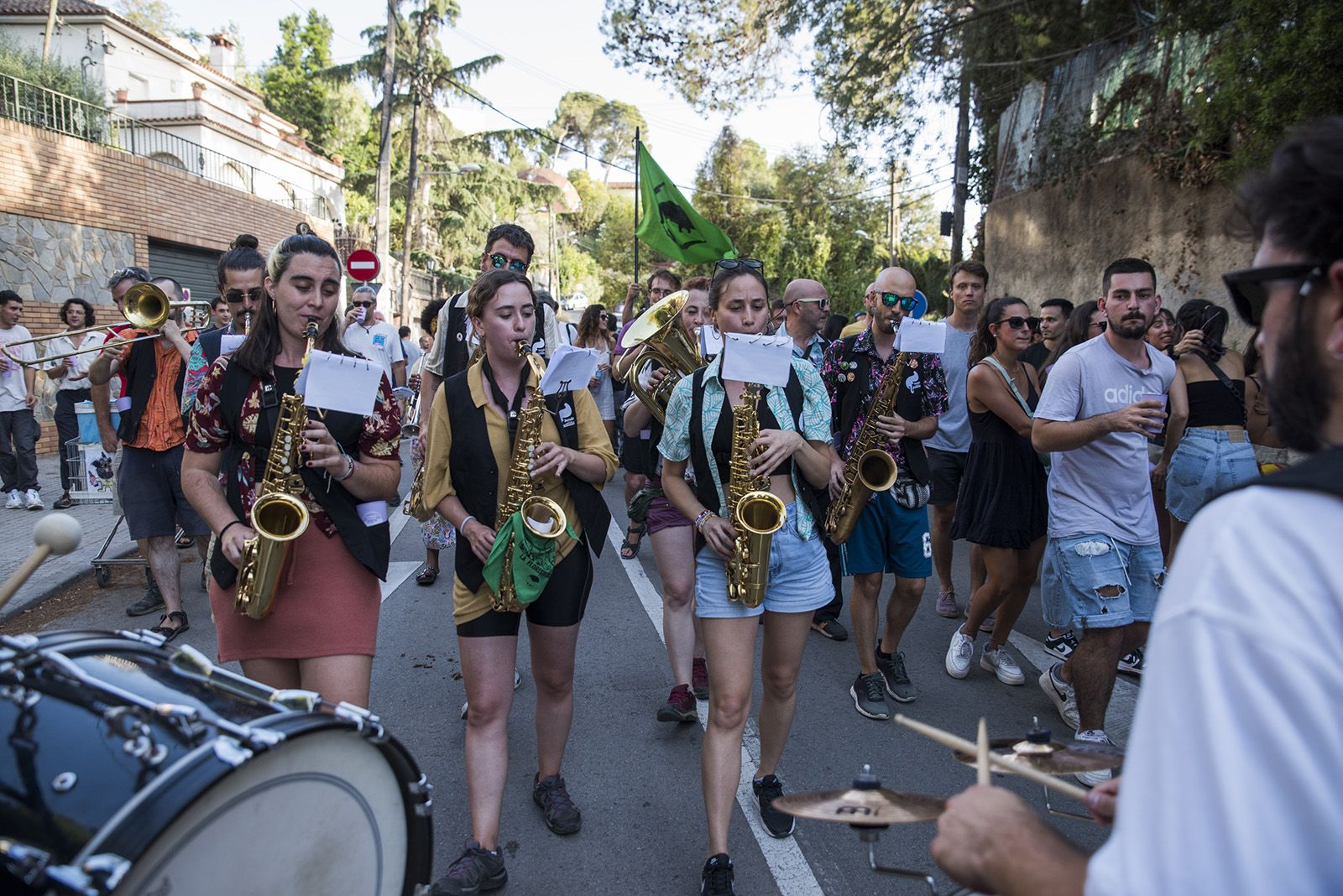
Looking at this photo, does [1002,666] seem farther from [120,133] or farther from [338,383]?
[120,133]

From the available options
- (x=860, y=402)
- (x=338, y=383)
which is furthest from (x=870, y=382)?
(x=338, y=383)

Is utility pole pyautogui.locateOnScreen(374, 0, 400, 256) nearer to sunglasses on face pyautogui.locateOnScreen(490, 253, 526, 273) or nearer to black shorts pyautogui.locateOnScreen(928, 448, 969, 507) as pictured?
sunglasses on face pyautogui.locateOnScreen(490, 253, 526, 273)

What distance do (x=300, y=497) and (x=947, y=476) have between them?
4.41m

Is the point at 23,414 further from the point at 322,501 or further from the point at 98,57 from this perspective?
the point at 98,57

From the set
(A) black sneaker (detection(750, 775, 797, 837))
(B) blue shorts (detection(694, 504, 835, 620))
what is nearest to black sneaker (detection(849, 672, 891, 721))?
(A) black sneaker (detection(750, 775, 797, 837))

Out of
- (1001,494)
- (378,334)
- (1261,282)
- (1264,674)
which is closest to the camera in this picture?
(1264,674)

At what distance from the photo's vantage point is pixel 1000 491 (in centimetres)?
495

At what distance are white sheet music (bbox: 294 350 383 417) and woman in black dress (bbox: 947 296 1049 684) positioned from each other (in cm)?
336

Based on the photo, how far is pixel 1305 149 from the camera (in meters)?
1.09

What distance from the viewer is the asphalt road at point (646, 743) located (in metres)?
3.24

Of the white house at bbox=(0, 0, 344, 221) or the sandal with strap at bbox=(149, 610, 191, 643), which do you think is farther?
the white house at bbox=(0, 0, 344, 221)

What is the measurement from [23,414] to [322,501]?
8521 millimetres

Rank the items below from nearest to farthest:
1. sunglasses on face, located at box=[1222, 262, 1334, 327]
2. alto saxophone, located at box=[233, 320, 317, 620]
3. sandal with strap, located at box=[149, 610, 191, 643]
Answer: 1. sunglasses on face, located at box=[1222, 262, 1334, 327]
2. alto saxophone, located at box=[233, 320, 317, 620]
3. sandal with strap, located at box=[149, 610, 191, 643]

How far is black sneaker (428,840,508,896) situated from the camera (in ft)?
9.68
